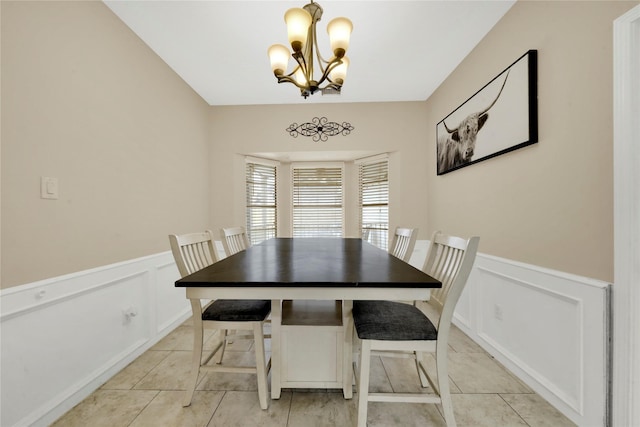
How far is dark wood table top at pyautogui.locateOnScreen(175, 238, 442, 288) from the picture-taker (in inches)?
41.6

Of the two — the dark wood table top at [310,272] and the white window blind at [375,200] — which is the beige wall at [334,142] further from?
the dark wood table top at [310,272]

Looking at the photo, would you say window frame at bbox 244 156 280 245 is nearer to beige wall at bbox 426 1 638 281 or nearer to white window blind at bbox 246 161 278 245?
white window blind at bbox 246 161 278 245

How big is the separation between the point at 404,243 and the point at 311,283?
1.31m

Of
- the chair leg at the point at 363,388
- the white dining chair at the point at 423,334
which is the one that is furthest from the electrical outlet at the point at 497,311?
the chair leg at the point at 363,388

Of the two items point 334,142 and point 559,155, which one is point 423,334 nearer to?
point 559,155

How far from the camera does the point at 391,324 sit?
1320 mm

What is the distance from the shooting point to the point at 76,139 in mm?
1616

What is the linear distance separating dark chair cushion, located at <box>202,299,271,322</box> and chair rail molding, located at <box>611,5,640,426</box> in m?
1.74

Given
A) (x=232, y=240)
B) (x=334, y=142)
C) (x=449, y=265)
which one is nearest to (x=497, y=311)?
(x=449, y=265)

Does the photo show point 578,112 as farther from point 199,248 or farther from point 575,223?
point 199,248

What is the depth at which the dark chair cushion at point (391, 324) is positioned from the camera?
1.26m

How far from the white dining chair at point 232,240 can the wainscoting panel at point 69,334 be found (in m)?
0.69

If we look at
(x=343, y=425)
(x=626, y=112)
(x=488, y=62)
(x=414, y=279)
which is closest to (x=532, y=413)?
(x=343, y=425)

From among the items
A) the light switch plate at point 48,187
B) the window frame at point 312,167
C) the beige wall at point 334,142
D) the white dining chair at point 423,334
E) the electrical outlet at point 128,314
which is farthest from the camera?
→ the window frame at point 312,167
